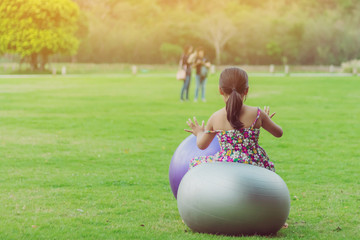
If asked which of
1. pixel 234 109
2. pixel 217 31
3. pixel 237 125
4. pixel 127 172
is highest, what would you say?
pixel 217 31

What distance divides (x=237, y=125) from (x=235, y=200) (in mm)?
763

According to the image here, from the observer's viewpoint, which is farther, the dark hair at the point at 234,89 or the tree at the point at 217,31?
the tree at the point at 217,31

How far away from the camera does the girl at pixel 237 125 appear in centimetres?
547

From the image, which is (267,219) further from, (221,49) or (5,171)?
(221,49)

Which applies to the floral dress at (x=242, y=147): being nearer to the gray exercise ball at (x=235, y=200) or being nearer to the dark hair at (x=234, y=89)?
the dark hair at (x=234, y=89)

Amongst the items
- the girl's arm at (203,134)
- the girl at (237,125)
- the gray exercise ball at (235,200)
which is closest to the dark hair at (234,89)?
the girl at (237,125)

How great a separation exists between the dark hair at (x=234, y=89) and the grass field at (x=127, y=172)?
1070 millimetres

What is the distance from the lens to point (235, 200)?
5062 millimetres

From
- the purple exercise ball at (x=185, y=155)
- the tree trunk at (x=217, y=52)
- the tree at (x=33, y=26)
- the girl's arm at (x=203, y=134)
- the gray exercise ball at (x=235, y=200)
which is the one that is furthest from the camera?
the tree trunk at (x=217, y=52)

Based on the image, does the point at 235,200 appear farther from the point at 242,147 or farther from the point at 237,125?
the point at 237,125

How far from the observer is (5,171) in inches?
342

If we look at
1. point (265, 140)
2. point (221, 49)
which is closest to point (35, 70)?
point (221, 49)

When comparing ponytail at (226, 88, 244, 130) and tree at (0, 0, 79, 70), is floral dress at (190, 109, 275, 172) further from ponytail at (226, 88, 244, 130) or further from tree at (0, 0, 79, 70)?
tree at (0, 0, 79, 70)

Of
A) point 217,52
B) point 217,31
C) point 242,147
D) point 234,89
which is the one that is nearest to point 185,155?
point 242,147
